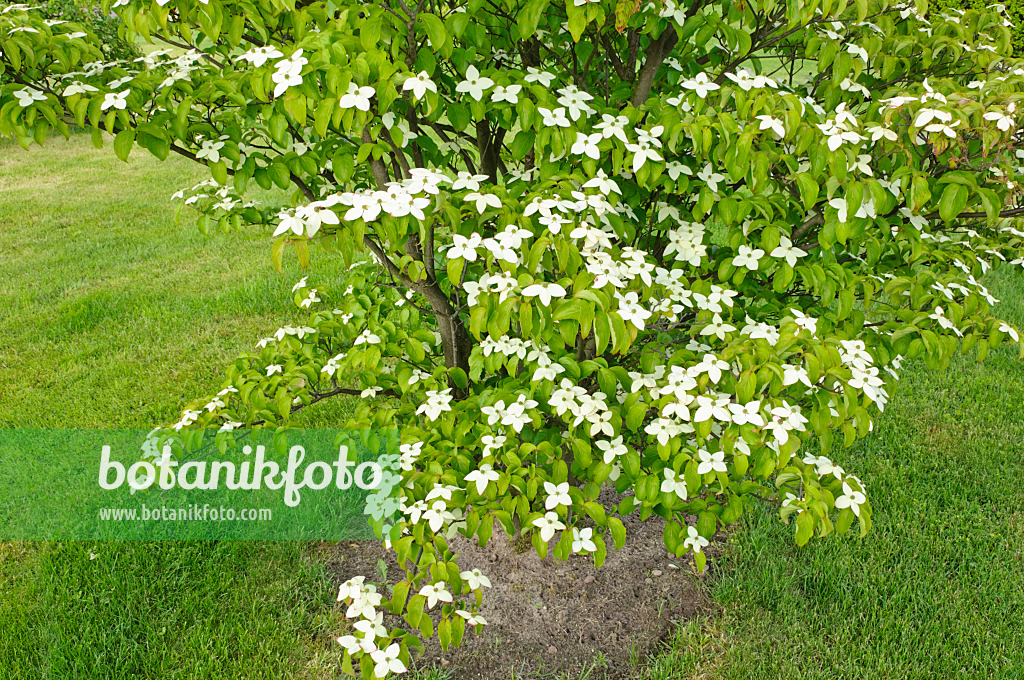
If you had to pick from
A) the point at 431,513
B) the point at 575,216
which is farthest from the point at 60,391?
the point at 575,216

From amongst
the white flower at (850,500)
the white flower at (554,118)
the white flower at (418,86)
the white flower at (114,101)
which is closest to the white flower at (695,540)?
the white flower at (850,500)

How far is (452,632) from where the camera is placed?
6.37 feet

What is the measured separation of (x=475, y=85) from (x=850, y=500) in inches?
61.3

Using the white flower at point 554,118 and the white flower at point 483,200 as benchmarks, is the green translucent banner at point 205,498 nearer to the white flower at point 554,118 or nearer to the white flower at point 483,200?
the white flower at point 483,200

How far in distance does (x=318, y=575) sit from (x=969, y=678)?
2467mm

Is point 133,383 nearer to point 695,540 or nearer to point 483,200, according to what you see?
point 483,200

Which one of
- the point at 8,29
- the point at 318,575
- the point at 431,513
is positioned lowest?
the point at 318,575

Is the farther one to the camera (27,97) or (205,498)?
(205,498)

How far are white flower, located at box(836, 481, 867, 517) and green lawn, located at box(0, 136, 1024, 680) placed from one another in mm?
866

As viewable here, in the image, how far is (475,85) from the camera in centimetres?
196

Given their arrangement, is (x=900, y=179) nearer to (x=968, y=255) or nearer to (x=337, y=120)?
(x=968, y=255)

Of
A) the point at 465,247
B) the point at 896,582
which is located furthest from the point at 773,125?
the point at 896,582

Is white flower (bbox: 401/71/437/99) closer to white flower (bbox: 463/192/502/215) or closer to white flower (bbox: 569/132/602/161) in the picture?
white flower (bbox: 463/192/502/215)

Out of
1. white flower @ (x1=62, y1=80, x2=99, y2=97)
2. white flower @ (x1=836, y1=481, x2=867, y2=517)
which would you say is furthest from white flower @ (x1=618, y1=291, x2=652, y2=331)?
white flower @ (x1=62, y1=80, x2=99, y2=97)
